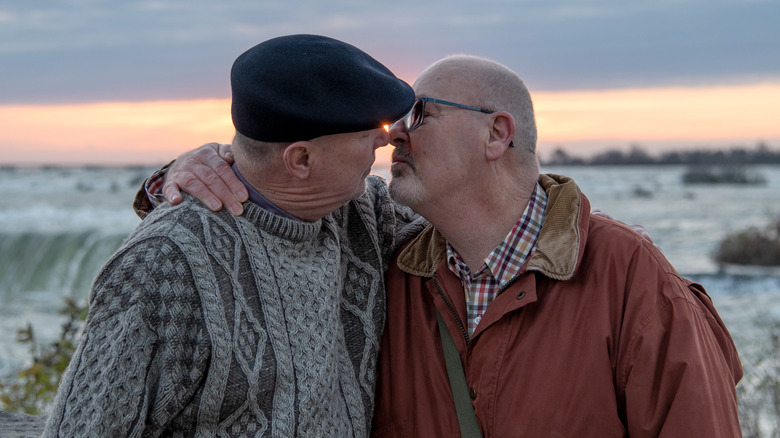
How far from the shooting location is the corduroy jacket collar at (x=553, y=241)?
2426 millimetres

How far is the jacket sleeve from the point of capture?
2.14 metres

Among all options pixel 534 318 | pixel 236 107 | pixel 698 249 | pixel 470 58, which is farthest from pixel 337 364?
pixel 698 249

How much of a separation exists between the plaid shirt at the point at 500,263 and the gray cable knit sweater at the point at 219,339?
440mm

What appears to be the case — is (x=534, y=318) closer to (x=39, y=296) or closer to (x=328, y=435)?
(x=328, y=435)

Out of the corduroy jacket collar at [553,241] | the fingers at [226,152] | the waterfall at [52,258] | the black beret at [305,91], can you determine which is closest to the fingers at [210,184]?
the fingers at [226,152]

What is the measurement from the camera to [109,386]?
78.2 inches

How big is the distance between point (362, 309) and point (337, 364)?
0.25 m

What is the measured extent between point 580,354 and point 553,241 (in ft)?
1.22

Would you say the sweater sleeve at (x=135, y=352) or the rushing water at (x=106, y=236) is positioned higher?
the sweater sleeve at (x=135, y=352)

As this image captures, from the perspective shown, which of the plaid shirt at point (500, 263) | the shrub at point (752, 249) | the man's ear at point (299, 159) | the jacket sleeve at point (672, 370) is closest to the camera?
the jacket sleeve at point (672, 370)

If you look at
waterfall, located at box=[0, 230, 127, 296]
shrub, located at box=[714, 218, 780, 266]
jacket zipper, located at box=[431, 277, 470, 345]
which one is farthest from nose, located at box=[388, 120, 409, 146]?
shrub, located at box=[714, 218, 780, 266]

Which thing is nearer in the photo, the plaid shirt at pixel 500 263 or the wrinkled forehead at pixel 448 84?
the plaid shirt at pixel 500 263

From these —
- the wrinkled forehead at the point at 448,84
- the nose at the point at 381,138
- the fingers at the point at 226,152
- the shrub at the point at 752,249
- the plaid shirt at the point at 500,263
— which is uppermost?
the wrinkled forehead at the point at 448,84

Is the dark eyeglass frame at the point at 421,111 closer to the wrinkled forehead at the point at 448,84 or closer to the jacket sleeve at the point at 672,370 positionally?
the wrinkled forehead at the point at 448,84
